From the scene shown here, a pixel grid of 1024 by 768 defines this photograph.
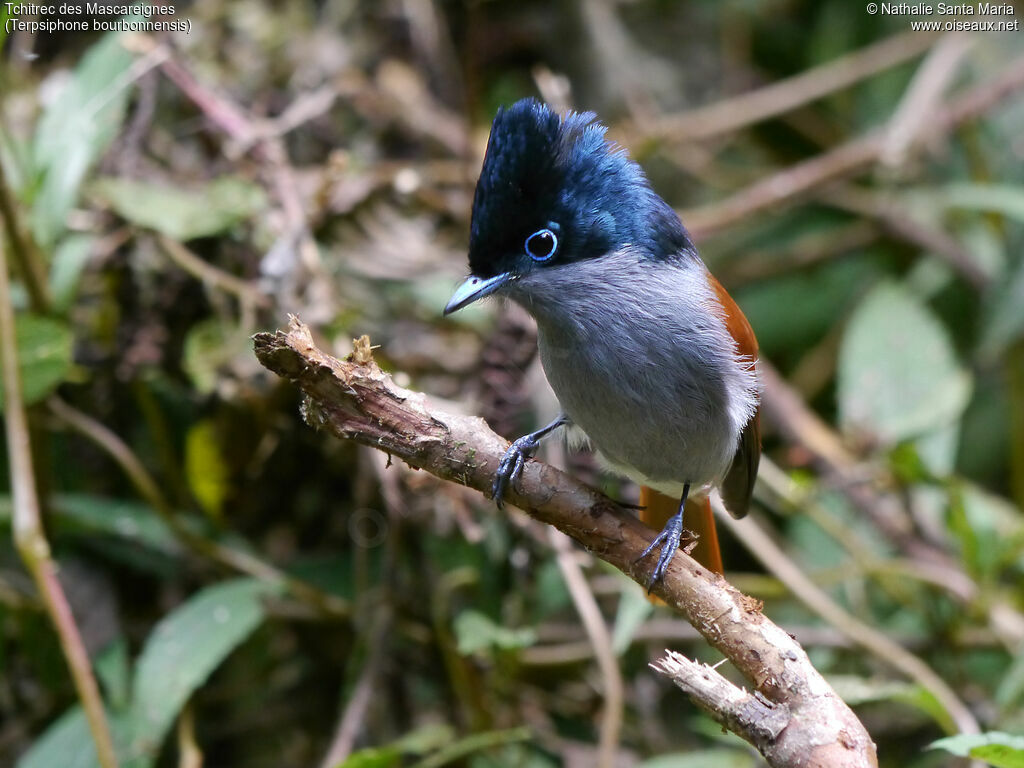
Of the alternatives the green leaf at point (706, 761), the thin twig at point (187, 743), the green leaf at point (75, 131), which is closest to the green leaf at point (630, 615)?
the green leaf at point (706, 761)

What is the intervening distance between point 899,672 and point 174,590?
2.17m

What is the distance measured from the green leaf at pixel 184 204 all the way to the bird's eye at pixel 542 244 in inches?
48.8

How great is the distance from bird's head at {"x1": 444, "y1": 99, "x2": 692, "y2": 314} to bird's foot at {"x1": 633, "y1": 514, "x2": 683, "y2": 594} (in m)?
0.54

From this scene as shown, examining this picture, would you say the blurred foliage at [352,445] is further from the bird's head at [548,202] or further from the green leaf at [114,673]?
the bird's head at [548,202]

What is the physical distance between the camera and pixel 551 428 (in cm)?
215

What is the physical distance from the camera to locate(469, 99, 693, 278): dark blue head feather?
5.76 feet

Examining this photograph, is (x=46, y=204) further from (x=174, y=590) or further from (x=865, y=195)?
(x=865, y=195)

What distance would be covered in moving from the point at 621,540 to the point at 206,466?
1.51 meters

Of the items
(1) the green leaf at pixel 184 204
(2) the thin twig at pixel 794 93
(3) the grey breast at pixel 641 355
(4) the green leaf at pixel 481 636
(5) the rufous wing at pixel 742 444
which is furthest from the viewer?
(2) the thin twig at pixel 794 93

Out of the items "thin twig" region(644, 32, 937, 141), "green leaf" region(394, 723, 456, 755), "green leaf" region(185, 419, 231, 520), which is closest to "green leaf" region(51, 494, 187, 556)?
"green leaf" region(185, 419, 231, 520)

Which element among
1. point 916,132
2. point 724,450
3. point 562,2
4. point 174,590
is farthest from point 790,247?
point 174,590

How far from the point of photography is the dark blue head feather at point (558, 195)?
1756 mm

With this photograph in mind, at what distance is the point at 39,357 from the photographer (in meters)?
2.37

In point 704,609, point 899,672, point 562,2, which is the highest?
point 562,2
